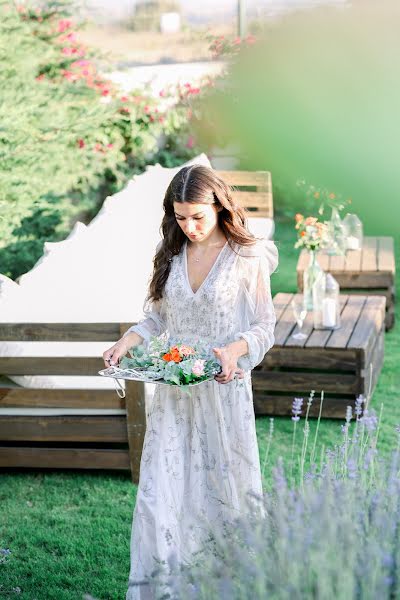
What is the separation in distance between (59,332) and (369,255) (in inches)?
151

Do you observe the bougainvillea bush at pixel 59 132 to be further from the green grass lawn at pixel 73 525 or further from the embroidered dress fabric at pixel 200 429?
the embroidered dress fabric at pixel 200 429

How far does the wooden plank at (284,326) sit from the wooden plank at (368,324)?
0.38m

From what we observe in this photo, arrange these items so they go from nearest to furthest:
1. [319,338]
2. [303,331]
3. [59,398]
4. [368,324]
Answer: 1. [59,398]
2. [319,338]
3. [303,331]
4. [368,324]

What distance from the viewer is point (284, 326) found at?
5.96 m

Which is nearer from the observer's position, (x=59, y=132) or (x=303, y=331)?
(x=303, y=331)

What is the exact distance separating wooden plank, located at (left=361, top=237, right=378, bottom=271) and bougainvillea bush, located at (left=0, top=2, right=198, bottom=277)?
226cm

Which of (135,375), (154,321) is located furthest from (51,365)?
(135,375)

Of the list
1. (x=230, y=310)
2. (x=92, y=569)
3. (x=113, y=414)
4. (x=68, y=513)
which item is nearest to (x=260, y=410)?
(x=113, y=414)

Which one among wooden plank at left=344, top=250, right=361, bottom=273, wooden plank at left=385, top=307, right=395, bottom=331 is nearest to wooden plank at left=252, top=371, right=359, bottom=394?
wooden plank at left=385, top=307, right=395, bottom=331

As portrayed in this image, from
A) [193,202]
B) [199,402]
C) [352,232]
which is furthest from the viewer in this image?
[352,232]

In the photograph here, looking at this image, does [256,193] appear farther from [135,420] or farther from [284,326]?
[135,420]

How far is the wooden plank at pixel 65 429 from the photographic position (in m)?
4.91

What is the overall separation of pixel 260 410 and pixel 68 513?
152 cm

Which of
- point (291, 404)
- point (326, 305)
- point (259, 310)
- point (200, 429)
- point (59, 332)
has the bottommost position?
point (291, 404)
